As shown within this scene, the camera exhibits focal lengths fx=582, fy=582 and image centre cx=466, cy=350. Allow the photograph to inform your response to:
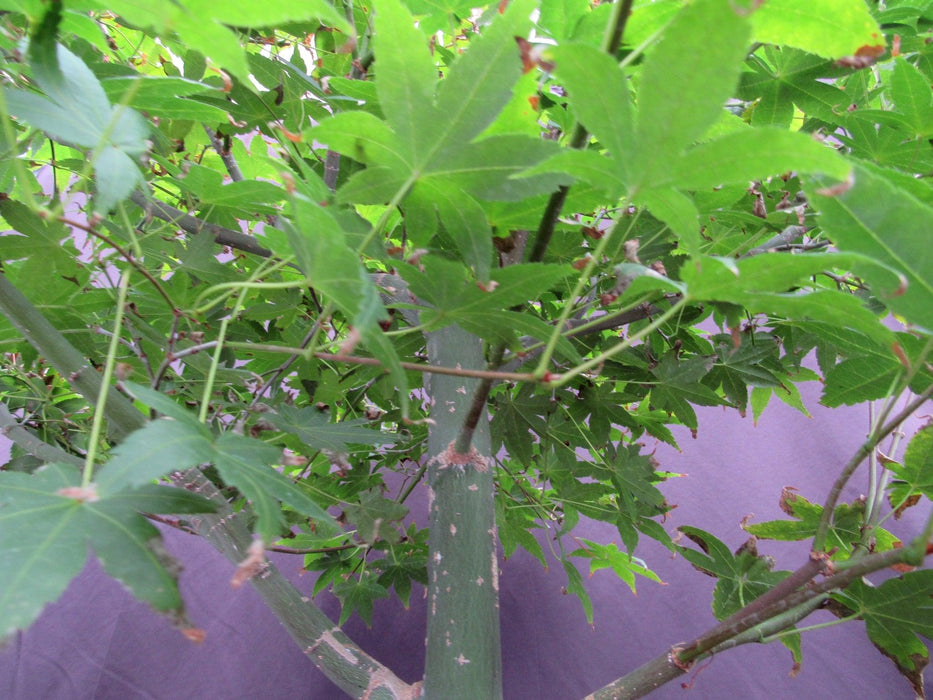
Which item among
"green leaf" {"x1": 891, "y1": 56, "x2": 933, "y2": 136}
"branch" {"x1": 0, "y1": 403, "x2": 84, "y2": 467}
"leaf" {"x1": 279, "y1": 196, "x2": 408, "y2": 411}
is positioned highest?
"green leaf" {"x1": 891, "y1": 56, "x2": 933, "y2": 136}

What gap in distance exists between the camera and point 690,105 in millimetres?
125

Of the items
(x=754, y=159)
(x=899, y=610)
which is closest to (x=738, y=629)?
(x=899, y=610)

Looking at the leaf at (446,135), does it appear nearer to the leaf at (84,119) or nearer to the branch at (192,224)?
the leaf at (84,119)

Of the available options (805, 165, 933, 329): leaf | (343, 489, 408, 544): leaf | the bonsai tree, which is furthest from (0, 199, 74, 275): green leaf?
(805, 165, 933, 329): leaf

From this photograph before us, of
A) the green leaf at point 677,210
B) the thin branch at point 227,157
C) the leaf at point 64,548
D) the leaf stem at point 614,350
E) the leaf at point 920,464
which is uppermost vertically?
the green leaf at point 677,210

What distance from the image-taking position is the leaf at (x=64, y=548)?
14cm

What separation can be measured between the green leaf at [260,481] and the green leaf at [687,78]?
0.43ft

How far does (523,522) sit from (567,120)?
1.23 feet

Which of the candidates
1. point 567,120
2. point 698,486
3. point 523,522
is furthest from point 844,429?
point 567,120

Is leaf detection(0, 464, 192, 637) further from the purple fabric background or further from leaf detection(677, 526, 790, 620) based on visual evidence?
the purple fabric background

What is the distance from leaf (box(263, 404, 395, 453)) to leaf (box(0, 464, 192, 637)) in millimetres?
97

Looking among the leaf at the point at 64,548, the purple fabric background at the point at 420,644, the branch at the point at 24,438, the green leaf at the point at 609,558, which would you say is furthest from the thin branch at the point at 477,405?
the purple fabric background at the point at 420,644

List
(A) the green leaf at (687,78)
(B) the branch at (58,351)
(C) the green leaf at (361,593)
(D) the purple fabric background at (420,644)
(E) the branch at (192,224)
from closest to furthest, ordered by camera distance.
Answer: (A) the green leaf at (687,78), (B) the branch at (58,351), (E) the branch at (192,224), (C) the green leaf at (361,593), (D) the purple fabric background at (420,644)

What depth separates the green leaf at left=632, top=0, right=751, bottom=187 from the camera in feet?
0.37
